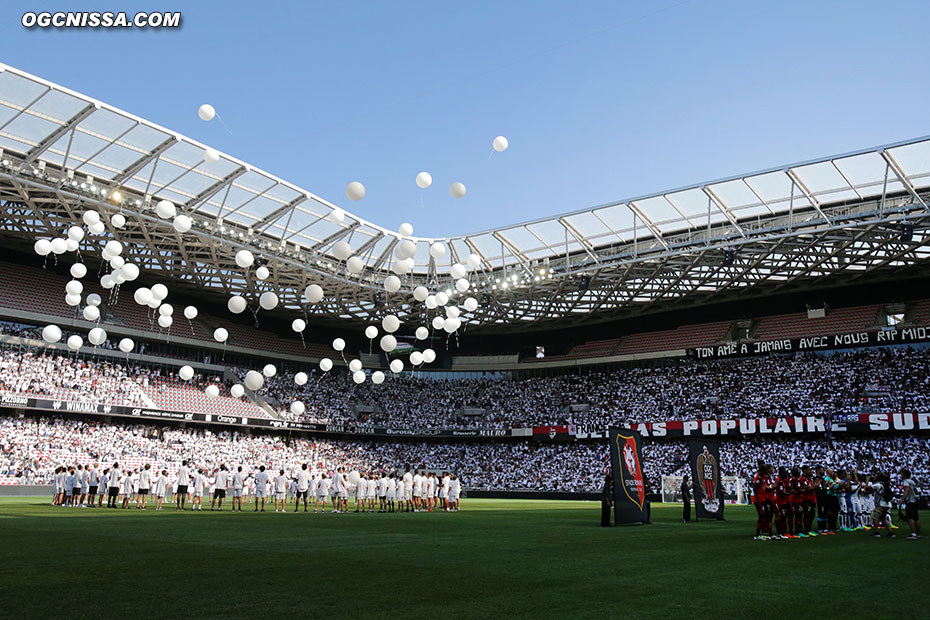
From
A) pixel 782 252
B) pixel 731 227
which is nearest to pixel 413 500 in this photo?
pixel 731 227

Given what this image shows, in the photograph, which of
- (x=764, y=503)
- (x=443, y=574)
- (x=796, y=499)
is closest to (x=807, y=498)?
(x=796, y=499)

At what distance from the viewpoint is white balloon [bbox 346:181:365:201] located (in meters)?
19.3

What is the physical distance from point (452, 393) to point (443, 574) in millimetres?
46947

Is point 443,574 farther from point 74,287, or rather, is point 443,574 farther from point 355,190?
point 74,287

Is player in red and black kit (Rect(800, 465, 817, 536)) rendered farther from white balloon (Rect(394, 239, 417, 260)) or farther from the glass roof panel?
the glass roof panel

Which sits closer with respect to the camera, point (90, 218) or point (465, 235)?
point (90, 218)

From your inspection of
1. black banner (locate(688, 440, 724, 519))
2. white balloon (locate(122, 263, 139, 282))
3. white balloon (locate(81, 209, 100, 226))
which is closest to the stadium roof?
white balloon (locate(81, 209, 100, 226))

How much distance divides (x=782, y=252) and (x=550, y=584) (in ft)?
102

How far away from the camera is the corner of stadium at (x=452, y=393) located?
8.59m

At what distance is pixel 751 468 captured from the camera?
39.0 meters

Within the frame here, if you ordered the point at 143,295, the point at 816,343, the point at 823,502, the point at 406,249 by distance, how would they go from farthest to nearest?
the point at 816,343
the point at 143,295
the point at 406,249
the point at 823,502

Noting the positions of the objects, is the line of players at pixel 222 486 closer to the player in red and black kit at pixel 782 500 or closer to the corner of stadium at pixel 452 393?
the corner of stadium at pixel 452 393

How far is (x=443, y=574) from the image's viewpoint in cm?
831

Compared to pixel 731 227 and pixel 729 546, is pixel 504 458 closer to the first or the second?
pixel 731 227
